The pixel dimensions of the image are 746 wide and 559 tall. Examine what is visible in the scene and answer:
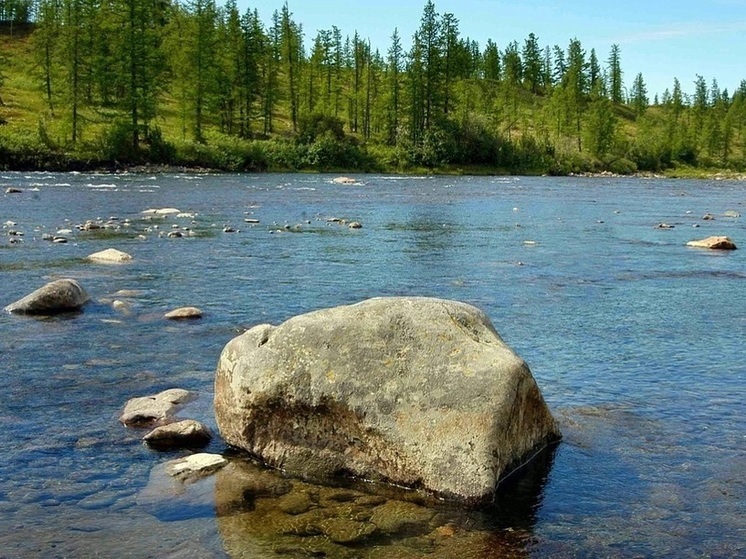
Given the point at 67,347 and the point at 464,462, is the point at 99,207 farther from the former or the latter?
the point at 464,462

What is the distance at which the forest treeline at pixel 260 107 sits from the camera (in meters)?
82.8

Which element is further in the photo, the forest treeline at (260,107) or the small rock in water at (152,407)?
the forest treeline at (260,107)

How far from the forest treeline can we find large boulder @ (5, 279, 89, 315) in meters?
59.1

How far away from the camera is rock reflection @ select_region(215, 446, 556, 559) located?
271 inches

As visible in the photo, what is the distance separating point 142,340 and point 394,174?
8509cm

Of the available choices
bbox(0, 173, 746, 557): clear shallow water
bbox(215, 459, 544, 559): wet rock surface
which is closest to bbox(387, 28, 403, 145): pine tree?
bbox(0, 173, 746, 557): clear shallow water

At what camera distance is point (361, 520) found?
747 cm

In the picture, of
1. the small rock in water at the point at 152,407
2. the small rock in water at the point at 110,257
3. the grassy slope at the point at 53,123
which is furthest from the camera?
the grassy slope at the point at 53,123

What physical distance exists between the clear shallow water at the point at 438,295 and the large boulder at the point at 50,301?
1.42 feet

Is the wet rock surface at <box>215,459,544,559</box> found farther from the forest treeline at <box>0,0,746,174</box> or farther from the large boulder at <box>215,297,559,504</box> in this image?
the forest treeline at <box>0,0,746,174</box>

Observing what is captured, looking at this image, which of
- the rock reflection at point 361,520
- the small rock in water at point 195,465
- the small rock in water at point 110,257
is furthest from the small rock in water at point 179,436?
the small rock in water at point 110,257

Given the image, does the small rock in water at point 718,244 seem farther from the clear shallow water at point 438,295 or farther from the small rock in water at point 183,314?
the small rock in water at point 183,314

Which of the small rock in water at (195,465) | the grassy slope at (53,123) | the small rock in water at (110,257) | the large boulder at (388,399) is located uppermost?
the grassy slope at (53,123)

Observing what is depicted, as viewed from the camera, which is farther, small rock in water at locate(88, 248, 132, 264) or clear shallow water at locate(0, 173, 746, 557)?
small rock in water at locate(88, 248, 132, 264)
